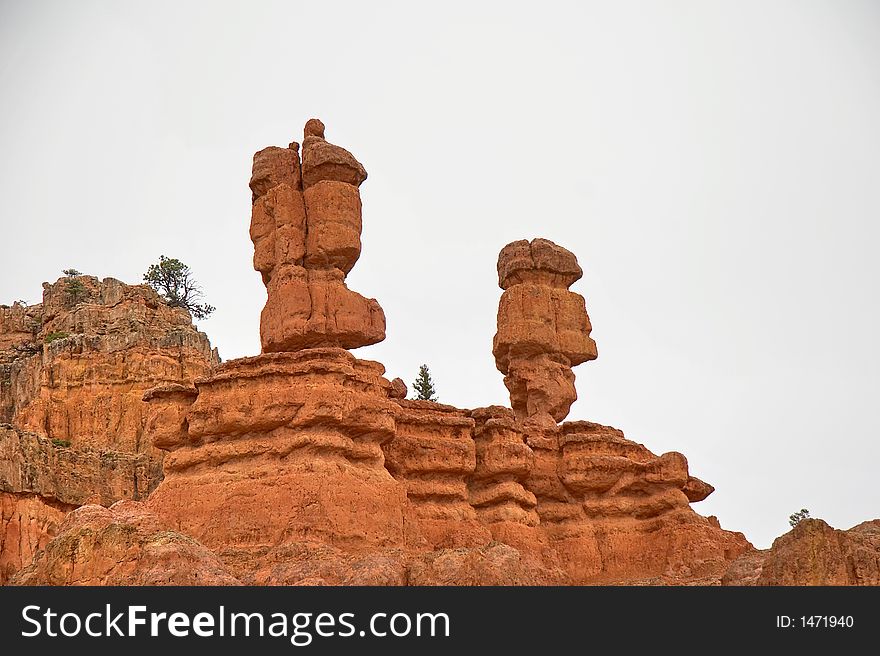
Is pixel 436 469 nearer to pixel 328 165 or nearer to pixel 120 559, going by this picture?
pixel 328 165

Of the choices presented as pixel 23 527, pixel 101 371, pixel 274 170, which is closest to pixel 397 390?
pixel 274 170

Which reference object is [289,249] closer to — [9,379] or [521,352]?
[521,352]

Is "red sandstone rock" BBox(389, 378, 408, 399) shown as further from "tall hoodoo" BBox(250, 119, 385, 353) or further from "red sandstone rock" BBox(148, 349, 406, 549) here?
"red sandstone rock" BBox(148, 349, 406, 549)

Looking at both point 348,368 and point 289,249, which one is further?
point 289,249

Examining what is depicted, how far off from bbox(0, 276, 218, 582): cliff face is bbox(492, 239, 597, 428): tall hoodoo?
18.8 meters

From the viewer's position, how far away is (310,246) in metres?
37.1

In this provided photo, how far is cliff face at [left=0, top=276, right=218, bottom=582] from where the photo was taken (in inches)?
2136

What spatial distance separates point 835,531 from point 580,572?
1152cm

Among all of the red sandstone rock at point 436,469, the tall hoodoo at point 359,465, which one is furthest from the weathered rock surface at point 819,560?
the red sandstone rock at point 436,469

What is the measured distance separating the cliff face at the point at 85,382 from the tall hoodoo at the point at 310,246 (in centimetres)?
1886

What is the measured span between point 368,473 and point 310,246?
6.95 m

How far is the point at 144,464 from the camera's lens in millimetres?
59594

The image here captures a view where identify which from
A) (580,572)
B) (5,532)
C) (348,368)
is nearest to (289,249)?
(348,368)
